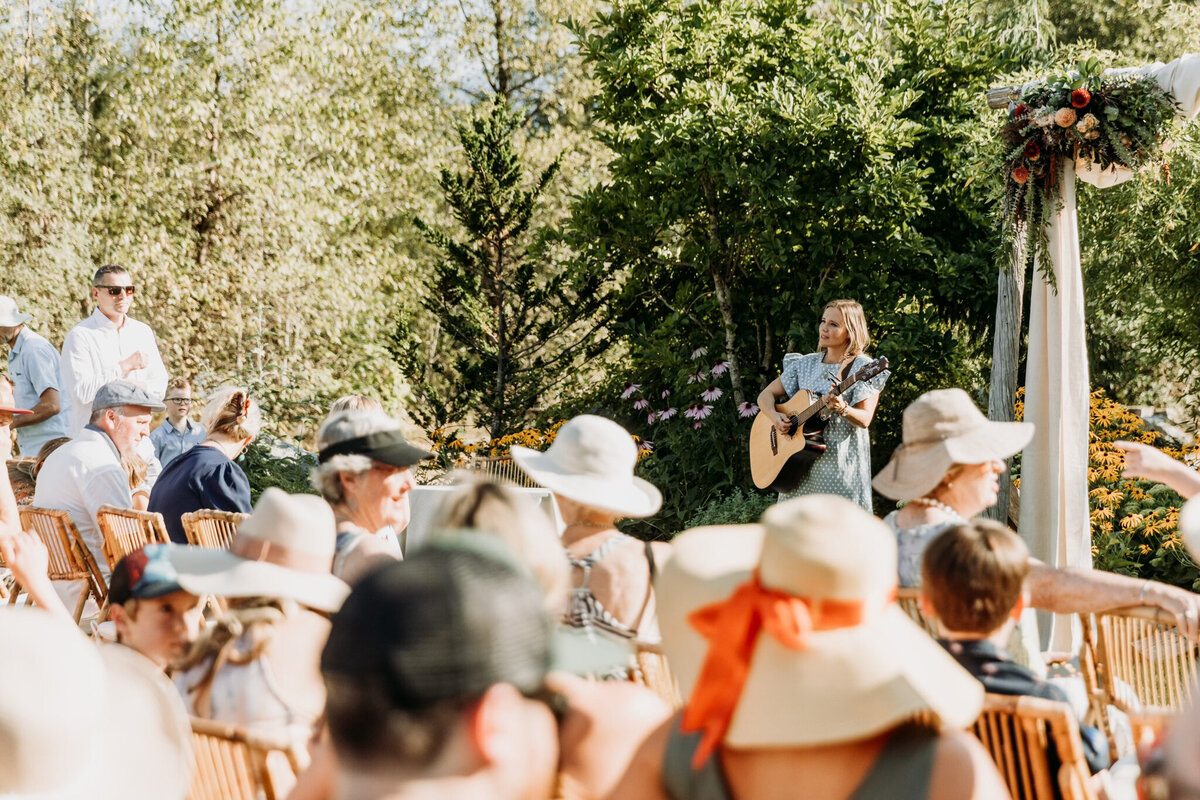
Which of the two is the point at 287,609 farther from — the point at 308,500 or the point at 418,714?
the point at 418,714

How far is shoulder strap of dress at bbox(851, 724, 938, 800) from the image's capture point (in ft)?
4.78

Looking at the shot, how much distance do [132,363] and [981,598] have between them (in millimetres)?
5581

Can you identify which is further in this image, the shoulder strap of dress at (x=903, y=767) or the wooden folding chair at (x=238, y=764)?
the wooden folding chair at (x=238, y=764)

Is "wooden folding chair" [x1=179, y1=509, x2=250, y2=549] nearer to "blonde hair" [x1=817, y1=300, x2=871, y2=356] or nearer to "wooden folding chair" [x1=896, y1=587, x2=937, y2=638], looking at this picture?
"wooden folding chair" [x1=896, y1=587, x2=937, y2=638]

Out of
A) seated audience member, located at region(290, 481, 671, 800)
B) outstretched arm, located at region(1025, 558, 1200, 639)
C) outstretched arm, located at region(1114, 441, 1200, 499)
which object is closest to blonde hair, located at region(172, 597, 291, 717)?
seated audience member, located at region(290, 481, 671, 800)

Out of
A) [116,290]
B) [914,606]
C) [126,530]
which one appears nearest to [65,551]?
[126,530]

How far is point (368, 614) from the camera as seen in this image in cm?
126

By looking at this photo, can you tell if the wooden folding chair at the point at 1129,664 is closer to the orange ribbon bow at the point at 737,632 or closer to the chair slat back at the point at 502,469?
the orange ribbon bow at the point at 737,632

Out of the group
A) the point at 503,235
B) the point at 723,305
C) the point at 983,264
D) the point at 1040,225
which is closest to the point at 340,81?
the point at 503,235

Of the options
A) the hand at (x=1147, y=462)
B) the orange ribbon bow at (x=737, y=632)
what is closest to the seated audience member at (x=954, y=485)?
the hand at (x=1147, y=462)

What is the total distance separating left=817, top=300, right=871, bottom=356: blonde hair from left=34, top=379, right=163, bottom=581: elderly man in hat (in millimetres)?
3166

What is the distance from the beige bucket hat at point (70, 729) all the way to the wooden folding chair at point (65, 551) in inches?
126

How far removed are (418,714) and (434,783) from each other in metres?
0.10

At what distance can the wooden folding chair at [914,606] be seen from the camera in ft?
8.90
